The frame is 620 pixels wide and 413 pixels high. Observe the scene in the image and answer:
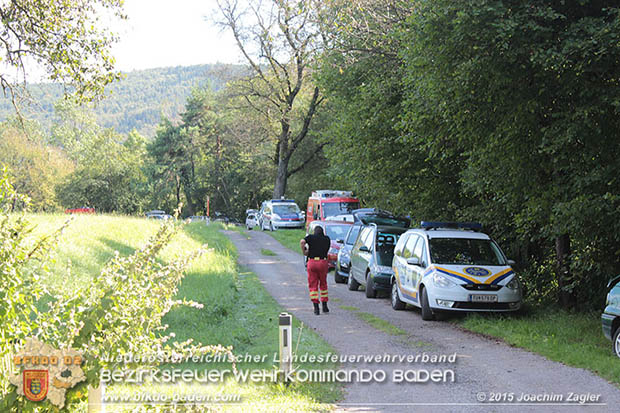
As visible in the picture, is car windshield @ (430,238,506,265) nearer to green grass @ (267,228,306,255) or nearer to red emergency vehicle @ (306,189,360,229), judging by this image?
red emergency vehicle @ (306,189,360,229)

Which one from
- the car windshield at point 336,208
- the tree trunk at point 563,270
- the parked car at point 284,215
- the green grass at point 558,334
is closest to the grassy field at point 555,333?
the green grass at point 558,334

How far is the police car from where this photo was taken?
43.6 feet

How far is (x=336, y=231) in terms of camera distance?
2530cm

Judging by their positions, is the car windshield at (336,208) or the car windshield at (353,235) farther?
the car windshield at (336,208)

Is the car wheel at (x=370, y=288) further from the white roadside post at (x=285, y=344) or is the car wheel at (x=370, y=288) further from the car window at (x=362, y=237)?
the white roadside post at (x=285, y=344)

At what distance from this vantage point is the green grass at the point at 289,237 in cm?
3675

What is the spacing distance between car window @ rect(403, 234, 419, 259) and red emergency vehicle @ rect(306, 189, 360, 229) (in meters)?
18.4

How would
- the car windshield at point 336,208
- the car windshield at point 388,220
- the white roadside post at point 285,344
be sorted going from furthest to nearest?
the car windshield at point 336,208
the car windshield at point 388,220
the white roadside post at point 285,344

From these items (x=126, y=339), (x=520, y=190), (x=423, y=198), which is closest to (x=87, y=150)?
(x=423, y=198)

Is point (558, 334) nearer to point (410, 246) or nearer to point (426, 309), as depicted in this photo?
point (426, 309)

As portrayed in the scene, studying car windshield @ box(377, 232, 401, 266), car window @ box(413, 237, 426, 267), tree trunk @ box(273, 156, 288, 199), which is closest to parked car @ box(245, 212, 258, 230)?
tree trunk @ box(273, 156, 288, 199)

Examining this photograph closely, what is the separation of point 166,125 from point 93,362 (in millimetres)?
78949

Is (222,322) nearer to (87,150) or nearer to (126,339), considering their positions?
(126,339)

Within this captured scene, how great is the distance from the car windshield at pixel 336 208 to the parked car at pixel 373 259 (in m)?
14.2
